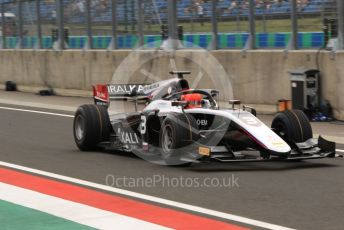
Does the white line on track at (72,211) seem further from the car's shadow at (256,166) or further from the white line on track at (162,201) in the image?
the car's shadow at (256,166)

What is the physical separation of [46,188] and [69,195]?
560 mm

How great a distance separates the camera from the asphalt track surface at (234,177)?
703 cm

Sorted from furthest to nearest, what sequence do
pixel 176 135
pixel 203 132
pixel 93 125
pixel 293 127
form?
pixel 93 125, pixel 293 127, pixel 203 132, pixel 176 135

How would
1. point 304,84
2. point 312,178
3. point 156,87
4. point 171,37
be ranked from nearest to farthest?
1. point 312,178
2. point 156,87
3. point 304,84
4. point 171,37

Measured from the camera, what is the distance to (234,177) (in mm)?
8992

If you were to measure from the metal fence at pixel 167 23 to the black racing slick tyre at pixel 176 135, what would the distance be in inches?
288

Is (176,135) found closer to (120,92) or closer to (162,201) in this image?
(162,201)

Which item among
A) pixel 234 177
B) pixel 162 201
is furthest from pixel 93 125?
pixel 162 201

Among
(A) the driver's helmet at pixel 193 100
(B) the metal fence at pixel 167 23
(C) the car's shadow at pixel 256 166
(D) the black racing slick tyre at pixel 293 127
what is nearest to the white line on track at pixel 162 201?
(C) the car's shadow at pixel 256 166

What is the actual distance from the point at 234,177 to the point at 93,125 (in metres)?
2.87

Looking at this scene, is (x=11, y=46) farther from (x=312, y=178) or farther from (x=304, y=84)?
(x=312, y=178)

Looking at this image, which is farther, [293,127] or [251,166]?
[251,166]

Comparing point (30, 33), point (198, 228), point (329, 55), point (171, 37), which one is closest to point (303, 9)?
point (329, 55)

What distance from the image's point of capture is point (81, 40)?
23906mm
